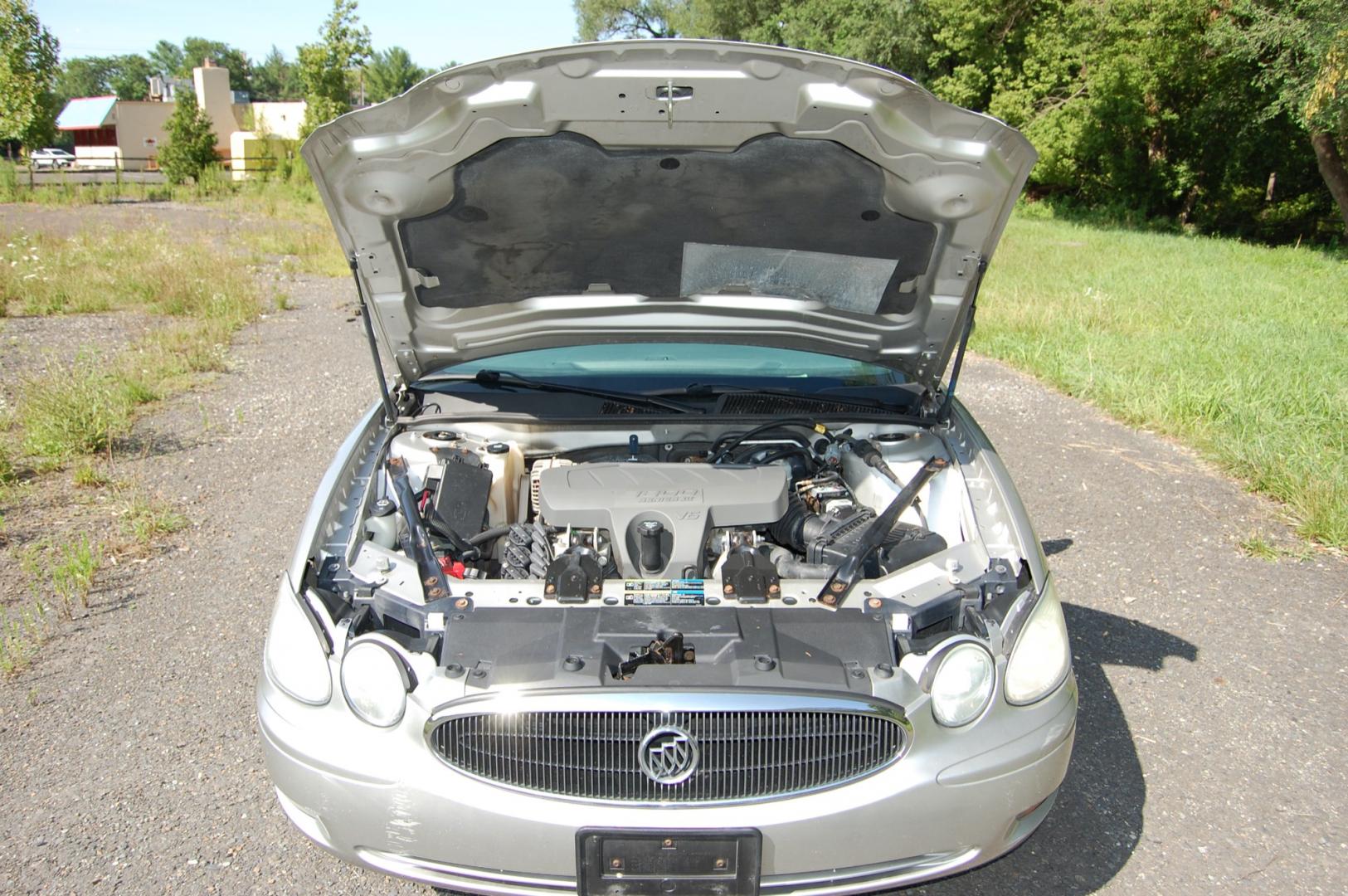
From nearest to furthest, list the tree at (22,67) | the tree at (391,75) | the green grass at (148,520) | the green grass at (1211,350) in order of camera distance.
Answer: the green grass at (148,520), the green grass at (1211,350), the tree at (22,67), the tree at (391,75)

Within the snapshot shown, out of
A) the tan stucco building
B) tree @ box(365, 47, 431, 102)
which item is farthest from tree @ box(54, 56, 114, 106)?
the tan stucco building

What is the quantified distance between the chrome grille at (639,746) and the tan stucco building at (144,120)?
151 feet

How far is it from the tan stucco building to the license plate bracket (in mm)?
46197

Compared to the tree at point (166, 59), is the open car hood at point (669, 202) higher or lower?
lower

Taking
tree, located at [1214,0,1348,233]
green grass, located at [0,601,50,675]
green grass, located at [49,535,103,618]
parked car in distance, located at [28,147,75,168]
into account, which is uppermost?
tree, located at [1214,0,1348,233]

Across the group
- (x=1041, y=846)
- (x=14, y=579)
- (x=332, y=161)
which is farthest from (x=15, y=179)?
(x=1041, y=846)

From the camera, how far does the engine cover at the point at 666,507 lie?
282cm

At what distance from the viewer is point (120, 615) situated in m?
4.12

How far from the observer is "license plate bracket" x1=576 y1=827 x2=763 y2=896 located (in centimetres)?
203

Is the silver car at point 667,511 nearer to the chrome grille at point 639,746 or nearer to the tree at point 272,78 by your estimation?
the chrome grille at point 639,746

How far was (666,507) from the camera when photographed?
9.34ft

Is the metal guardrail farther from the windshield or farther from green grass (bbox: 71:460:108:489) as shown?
the windshield

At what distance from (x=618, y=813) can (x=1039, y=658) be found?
1.13m

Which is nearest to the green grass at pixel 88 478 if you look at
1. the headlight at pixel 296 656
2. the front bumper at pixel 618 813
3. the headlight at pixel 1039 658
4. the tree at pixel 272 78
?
the headlight at pixel 296 656
